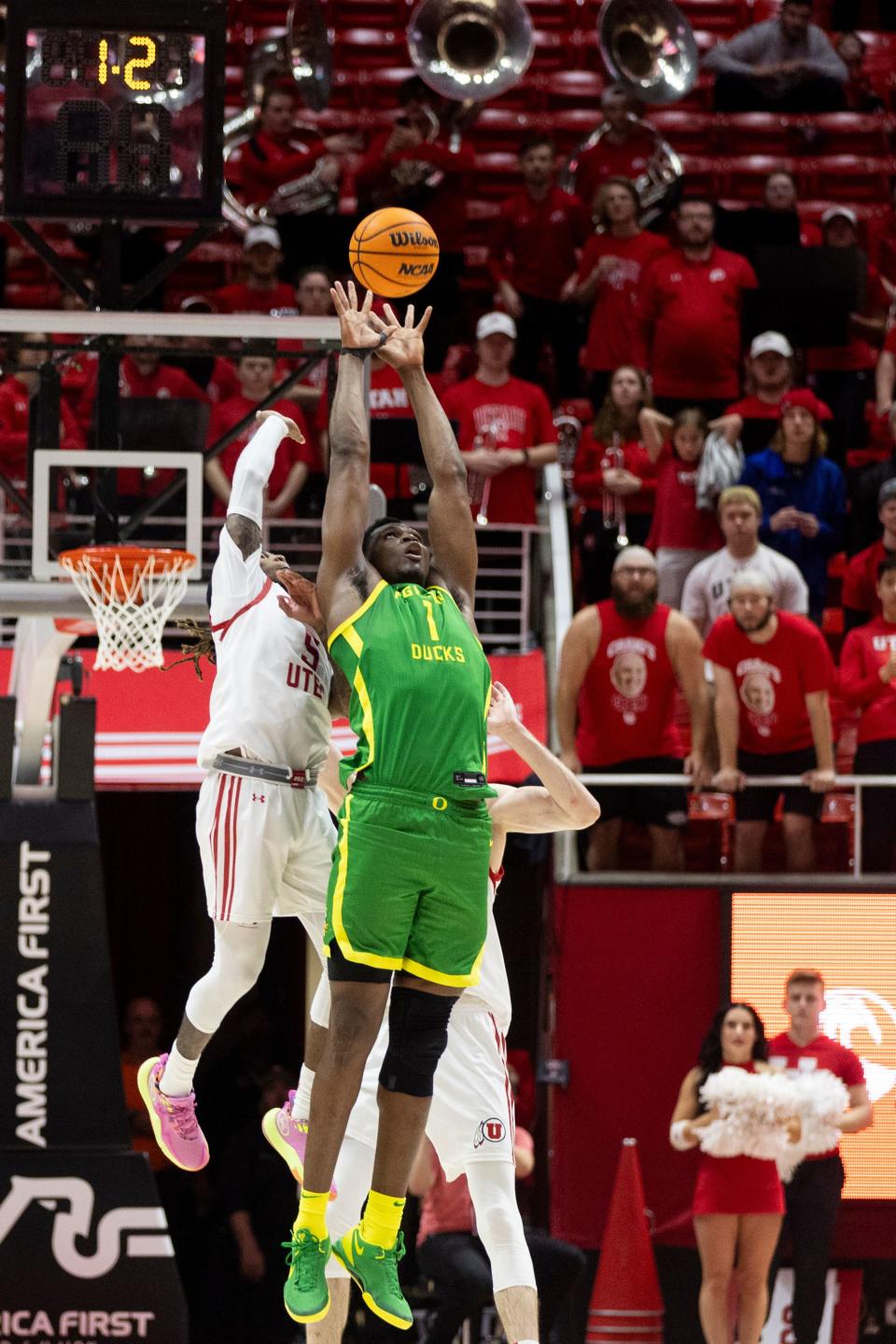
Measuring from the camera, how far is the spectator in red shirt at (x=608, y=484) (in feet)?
44.9

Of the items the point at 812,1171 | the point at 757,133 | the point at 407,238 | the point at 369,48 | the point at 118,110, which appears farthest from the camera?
the point at 369,48

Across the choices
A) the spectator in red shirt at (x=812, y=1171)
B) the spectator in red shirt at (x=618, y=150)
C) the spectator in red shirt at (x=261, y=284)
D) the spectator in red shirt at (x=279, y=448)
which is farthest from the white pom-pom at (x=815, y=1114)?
the spectator in red shirt at (x=618, y=150)

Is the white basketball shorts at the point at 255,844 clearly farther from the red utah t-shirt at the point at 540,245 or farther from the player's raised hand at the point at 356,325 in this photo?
the red utah t-shirt at the point at 540,245

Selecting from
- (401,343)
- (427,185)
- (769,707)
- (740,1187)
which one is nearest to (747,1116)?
(740,1187)

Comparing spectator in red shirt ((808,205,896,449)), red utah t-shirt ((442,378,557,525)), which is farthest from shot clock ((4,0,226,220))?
spectator in red shirt ((808,205,896,449))

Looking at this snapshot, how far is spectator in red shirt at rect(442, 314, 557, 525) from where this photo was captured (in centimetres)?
1328

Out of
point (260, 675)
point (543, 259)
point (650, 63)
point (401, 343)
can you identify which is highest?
point (650, 63)

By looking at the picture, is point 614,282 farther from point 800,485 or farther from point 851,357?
point 800,485

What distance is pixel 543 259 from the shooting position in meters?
15.8

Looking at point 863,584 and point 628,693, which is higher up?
point 863,584

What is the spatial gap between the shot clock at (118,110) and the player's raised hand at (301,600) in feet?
7.63

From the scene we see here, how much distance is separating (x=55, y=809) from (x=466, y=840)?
342 centimetres

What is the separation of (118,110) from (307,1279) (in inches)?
187

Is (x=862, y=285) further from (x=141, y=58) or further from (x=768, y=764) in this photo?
(x=141, y=58)
